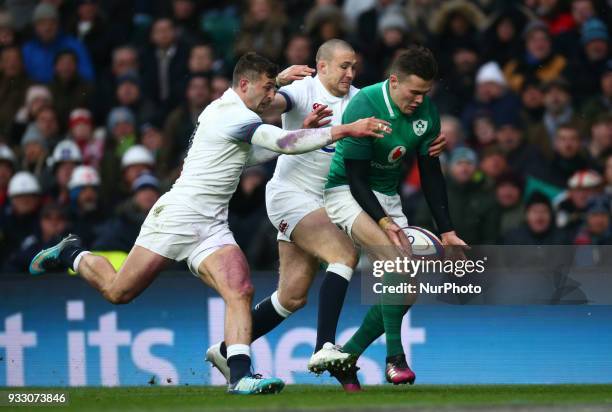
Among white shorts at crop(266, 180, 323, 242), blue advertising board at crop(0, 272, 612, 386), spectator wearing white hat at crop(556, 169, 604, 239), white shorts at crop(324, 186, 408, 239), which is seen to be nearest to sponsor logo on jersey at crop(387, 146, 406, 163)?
white shorts at crop(324, 186, 408, 239)

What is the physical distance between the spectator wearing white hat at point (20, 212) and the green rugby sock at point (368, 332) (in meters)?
5.24

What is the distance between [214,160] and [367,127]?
4.25 feet

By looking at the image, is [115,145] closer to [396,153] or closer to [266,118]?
[266,118]

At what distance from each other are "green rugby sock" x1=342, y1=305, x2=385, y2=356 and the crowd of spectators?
3.09m

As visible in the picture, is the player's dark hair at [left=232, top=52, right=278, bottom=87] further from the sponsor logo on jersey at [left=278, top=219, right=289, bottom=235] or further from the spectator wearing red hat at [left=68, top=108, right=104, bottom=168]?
the spectator wearing red hat at [left=68, top=108, right=104, bottom=168]

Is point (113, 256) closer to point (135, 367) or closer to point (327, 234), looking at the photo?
point (135, 367)

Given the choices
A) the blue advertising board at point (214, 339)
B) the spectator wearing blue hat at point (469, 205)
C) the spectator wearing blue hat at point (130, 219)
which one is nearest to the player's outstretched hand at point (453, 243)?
the blue advertising board at point (214, 339)

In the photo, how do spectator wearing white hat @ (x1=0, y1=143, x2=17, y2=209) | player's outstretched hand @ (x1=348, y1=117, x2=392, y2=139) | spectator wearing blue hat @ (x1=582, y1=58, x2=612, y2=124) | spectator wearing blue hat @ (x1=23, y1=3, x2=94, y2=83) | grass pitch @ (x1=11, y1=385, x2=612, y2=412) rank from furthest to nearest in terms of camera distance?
spectator wearing blue hat @ (x1=23, y1=3, x2=94, y2=83) → spectator wearing white hat @ (x1=0, y1=143, x2=17, y2=209) → spectator wearing blue hat @ (x1=582, y1=58, x2=612, y2=124) → player's outstretched hand @ (x1=348, y1=117, x2=392, y2=139) → grass pitch @ (x1=11, y1=385, x2=612, y2=412)

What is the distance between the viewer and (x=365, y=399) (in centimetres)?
977

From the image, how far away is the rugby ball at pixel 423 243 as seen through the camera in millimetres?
10484

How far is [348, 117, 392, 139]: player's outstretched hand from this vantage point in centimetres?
967

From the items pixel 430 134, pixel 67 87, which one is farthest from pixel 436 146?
pixel 67 87

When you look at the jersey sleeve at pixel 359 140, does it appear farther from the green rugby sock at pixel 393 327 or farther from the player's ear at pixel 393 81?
the green rugby sock at pixel 393 327

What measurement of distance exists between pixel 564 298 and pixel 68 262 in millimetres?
4154
